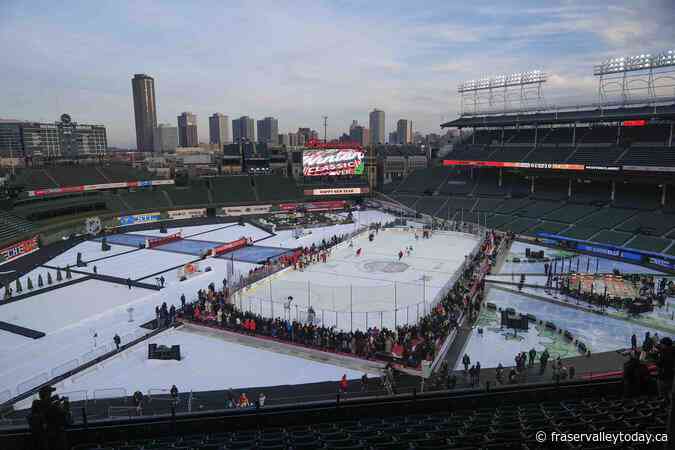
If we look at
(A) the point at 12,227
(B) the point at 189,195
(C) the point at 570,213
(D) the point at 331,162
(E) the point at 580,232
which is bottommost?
(E) the point at 580,232

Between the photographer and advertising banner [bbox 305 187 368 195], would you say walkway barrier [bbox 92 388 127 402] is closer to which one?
the photographer

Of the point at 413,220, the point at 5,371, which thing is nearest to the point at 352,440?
the point at 5,371

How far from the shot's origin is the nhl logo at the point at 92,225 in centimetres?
4878

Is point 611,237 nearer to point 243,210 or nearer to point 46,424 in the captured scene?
point 46,424

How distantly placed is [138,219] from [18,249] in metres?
19.0

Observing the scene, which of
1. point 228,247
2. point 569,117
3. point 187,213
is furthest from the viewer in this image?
point 187,213

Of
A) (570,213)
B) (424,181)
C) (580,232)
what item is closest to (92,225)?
(424,181)

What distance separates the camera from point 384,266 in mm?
34344

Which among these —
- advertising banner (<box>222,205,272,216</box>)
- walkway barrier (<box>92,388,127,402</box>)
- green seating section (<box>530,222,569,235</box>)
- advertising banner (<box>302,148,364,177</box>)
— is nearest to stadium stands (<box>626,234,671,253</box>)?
green seating section (<box>530,222,569,235</box>)

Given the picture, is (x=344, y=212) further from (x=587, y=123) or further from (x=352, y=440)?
(x=352, y=440)

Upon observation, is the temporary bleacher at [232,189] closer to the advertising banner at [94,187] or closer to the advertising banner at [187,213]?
the advertising banner at [187,213]

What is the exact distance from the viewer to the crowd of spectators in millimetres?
18109

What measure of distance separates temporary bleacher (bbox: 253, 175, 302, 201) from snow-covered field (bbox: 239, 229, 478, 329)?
29.5 meters

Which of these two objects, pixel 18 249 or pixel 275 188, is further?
pixel 275 188
